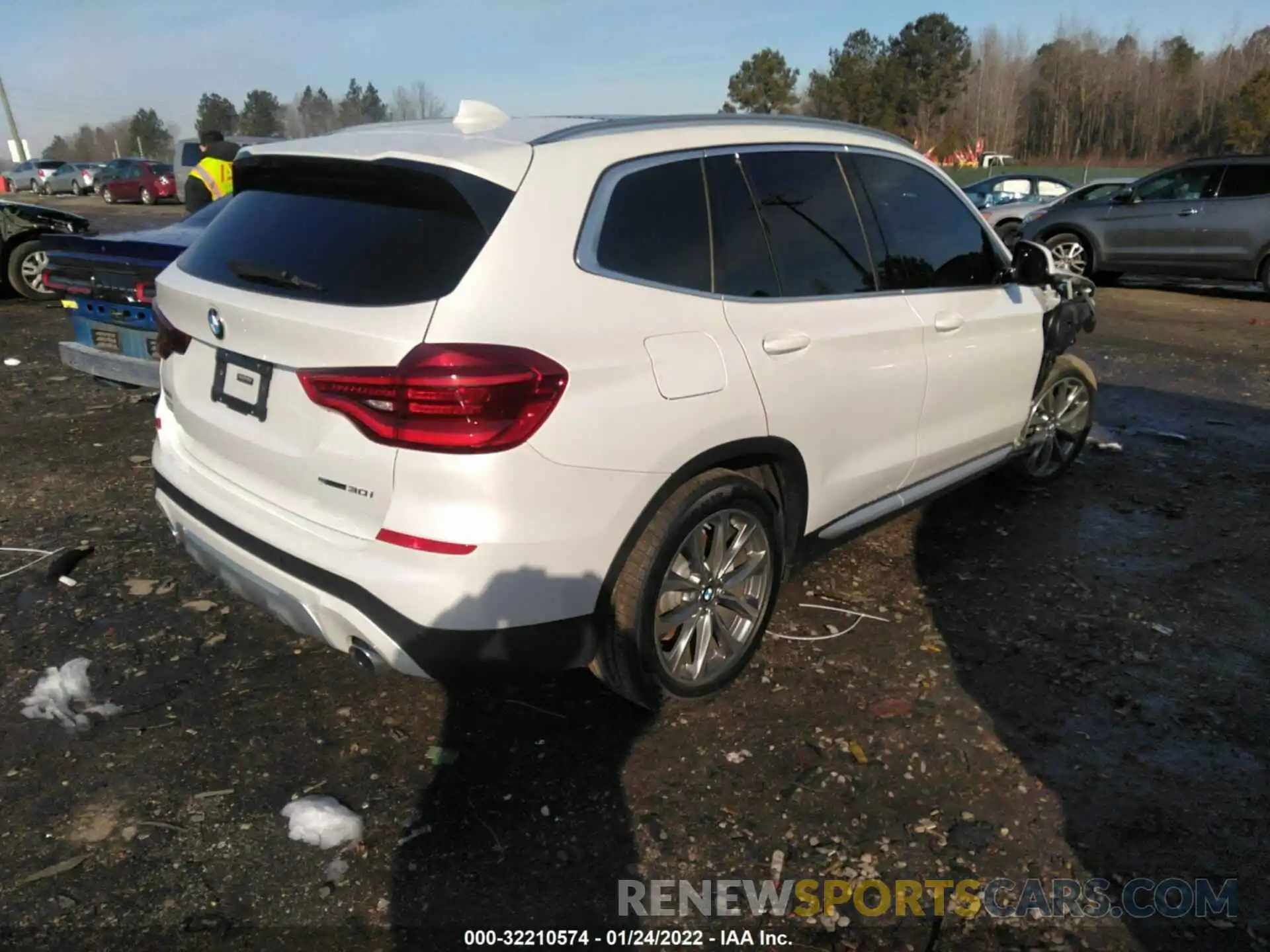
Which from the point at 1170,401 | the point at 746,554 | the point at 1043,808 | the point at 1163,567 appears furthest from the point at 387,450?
the point at 1170,401

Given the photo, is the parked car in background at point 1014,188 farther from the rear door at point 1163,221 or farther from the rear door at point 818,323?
the rear door at point 818,323

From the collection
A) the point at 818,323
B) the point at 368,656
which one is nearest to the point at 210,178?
the point at 818,323

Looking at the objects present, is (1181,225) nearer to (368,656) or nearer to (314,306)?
(314,306)

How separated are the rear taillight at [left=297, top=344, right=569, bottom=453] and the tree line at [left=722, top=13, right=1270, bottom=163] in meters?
49.5

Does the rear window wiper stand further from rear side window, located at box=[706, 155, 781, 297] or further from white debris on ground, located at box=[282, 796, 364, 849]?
white debris on ground, located at box=[282, 796, 364, 849]

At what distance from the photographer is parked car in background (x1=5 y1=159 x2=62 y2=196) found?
4328 cm

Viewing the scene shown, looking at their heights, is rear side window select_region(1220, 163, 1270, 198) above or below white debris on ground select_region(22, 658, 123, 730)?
above

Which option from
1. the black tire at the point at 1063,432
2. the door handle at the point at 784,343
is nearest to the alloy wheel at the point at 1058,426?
the black tire at the point at 1063,432

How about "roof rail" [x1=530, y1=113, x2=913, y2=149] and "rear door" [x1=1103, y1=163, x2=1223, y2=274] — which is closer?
"roof rail" [x1=530, y1=113, x2=913, y2=149]

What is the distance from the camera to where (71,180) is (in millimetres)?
40906

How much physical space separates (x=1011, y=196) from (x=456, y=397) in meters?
20.6

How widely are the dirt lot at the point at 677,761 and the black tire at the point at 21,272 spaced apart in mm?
8655

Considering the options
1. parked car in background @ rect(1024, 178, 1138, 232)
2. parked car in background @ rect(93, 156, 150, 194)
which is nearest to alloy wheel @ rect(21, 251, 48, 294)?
parked car in background @ rect(1024, 178, 1138, 232)

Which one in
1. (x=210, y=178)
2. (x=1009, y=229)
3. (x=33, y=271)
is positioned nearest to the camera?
(x=210, y=178)
